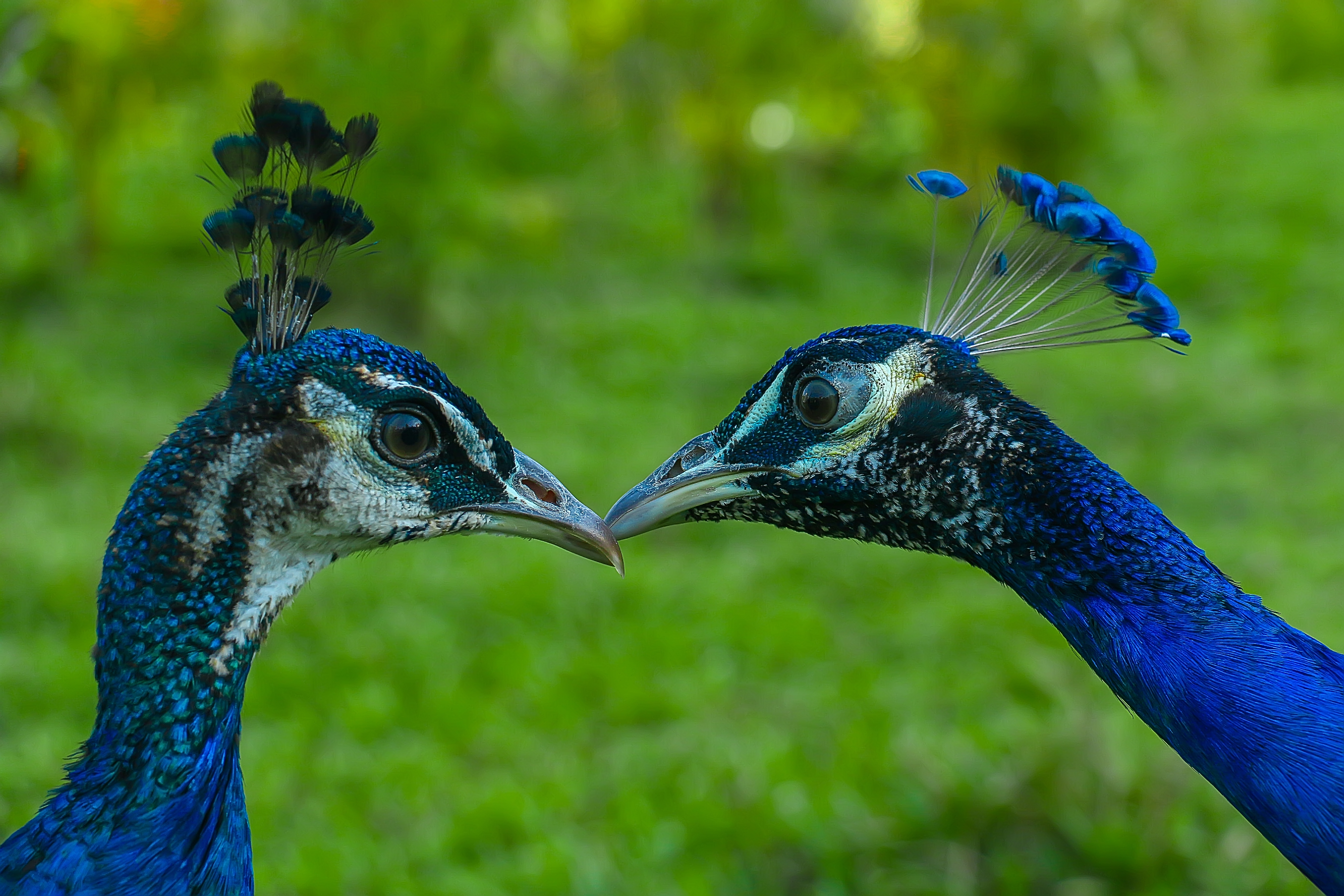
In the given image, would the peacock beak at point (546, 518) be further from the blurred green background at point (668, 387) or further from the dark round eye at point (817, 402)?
the blurred green background at point (668, 387)

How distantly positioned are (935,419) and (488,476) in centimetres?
52

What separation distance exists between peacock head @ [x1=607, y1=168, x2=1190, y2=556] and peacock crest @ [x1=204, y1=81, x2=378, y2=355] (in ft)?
1.44

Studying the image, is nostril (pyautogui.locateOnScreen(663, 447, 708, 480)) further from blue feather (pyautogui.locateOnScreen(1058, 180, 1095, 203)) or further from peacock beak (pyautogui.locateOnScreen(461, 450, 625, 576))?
blue feather (pyautogui.locateOnScreen(1058, 180, 1095, 203))

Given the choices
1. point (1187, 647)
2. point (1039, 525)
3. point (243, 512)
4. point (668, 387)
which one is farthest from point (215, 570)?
point (668, 387)

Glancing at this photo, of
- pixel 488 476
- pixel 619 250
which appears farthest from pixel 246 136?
pixel 619 250

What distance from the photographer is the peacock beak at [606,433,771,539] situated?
4.75 ft

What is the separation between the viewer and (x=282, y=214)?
1287 millimetres

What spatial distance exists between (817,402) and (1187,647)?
47cm

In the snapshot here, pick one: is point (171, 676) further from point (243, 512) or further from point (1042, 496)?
point (1042, 496)

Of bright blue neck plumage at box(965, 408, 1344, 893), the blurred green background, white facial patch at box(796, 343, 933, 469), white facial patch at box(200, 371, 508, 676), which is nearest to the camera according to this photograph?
bright blue neck plumage at box(965, 408, 1344, 893)

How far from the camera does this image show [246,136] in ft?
4.17

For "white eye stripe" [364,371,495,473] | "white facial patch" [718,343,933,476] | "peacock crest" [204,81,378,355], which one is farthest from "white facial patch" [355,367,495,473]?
"white facial patch" [718,343,933,476]

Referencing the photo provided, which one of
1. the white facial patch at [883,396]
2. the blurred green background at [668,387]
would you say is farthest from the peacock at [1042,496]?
the blurred green background at [668,387]

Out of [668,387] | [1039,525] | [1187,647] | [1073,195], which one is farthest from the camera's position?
[668,387]
